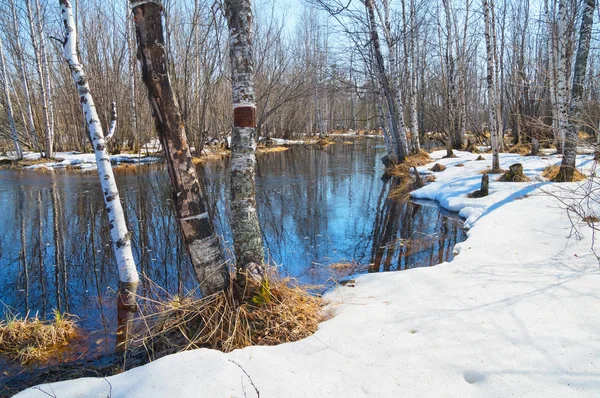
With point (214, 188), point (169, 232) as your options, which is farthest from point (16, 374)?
point (214, 188)

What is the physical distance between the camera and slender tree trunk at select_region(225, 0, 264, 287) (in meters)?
3.12

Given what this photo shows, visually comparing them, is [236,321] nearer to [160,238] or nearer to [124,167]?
[160,238]

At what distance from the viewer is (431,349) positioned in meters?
2.60

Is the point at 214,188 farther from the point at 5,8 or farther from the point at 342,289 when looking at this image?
the point at 5,8

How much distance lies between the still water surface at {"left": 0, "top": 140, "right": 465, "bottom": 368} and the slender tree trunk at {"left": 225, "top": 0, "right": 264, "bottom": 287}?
46.3 inches

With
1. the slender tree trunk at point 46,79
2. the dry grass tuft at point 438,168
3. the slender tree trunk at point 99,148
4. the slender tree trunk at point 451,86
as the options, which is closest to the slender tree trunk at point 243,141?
the slender tree trunk at point 99,148

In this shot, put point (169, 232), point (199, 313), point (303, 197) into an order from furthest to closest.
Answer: point (303, 197) → point (169, 232) → point (199, 313)

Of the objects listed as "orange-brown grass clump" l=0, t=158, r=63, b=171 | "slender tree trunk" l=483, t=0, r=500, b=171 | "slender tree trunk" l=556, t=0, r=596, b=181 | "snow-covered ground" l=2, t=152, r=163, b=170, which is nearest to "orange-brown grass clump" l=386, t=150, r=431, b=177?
"slender tree trunk" l=483, t=0, r=500, b=171

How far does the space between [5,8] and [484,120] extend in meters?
40.0

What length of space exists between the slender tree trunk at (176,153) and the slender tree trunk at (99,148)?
4.10ft

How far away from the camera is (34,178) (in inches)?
570

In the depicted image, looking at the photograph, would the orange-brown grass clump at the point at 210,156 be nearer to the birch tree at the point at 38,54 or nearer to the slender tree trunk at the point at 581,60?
the birch tree at the point at 38,54

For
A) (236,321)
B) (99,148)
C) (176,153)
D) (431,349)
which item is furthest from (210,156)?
(431,349)

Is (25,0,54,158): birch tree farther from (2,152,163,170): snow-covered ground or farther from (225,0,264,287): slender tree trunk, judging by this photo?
(225,0,264,287): slender tree trunk
